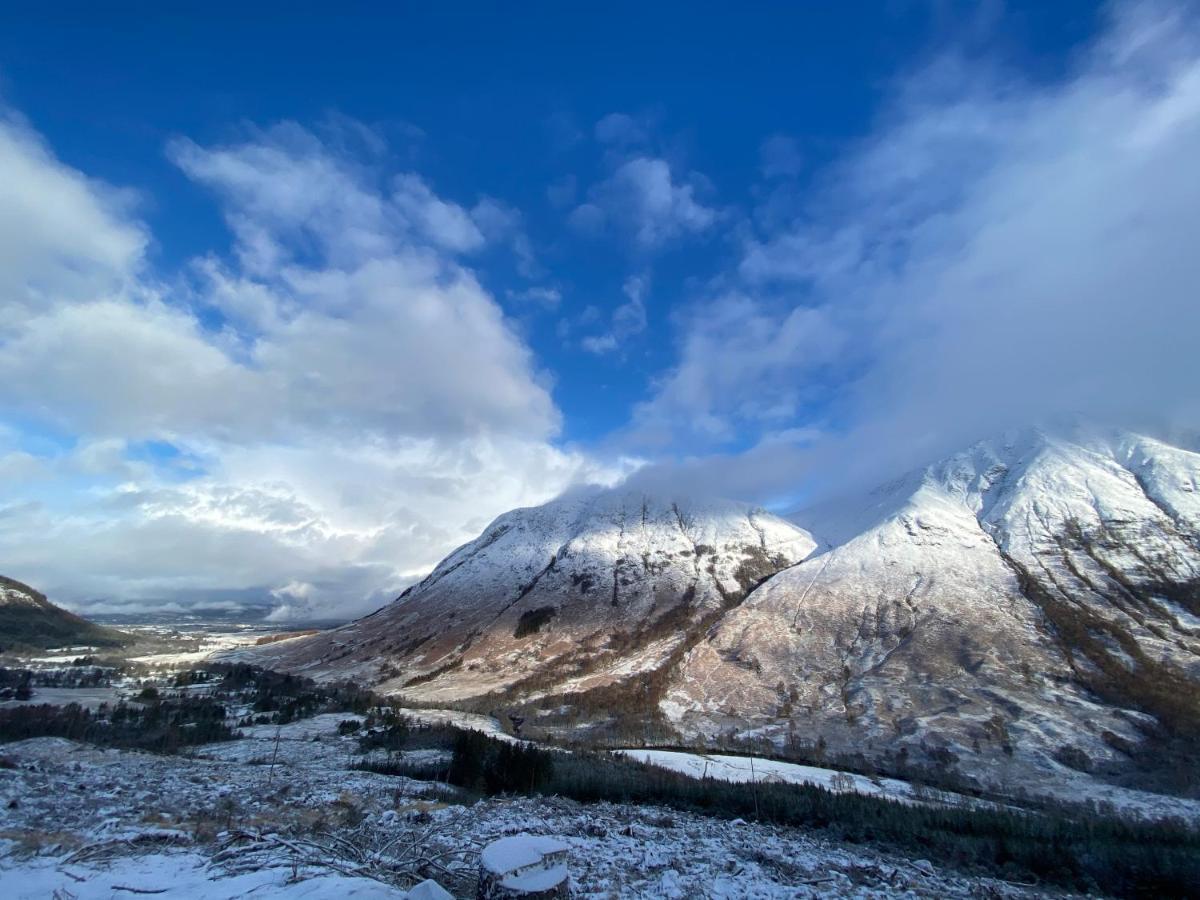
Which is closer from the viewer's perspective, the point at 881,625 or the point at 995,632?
the point at 995,632

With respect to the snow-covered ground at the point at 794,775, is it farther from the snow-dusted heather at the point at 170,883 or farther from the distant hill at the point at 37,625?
the distant hill at the point at 37,625

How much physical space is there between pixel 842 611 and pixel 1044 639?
30764 millimetres

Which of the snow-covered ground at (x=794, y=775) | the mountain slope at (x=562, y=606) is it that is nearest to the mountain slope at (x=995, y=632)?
the snow-covered ground at (x=794, y=775)

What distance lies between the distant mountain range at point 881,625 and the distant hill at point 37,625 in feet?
203

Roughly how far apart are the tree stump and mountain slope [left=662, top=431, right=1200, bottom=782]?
229ft

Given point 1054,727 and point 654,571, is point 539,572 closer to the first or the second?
point 654,571

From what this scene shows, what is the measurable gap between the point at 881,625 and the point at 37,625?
226m

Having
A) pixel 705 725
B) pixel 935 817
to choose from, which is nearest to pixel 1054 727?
pixel 705 725

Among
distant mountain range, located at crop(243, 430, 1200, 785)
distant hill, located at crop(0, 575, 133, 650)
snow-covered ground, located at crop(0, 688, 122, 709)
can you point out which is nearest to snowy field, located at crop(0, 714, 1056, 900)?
distant mountain range, located at crop(243, 430, 1200, 785)

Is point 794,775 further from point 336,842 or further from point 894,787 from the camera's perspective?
point 336,842

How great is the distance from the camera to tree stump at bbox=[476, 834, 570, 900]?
9141mm

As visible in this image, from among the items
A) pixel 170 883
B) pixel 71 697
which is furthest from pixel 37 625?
pixel 170 883

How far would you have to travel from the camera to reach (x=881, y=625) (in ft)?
341

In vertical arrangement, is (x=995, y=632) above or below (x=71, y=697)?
above
